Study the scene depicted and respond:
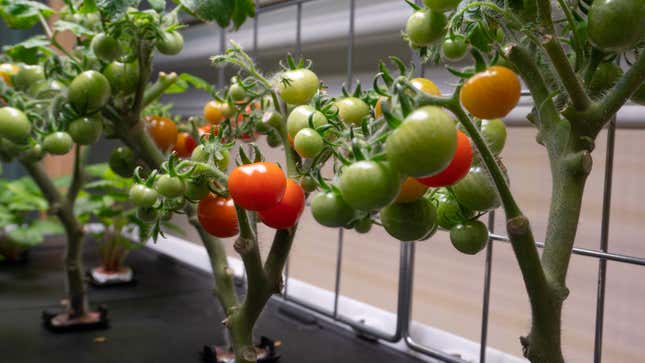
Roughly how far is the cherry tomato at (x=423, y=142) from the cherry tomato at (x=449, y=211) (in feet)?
0.39

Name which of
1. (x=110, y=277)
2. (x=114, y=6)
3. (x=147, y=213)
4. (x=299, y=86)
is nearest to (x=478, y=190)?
(x=299, y=86)

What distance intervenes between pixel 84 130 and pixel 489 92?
46 centimetres

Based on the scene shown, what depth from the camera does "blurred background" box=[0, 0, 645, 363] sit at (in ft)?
2.06

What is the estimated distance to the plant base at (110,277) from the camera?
1106 millimetres

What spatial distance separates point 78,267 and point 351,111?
664mm

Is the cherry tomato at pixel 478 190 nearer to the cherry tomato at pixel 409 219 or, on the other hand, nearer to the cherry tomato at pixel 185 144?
the cherry tomato at pixel 409 219

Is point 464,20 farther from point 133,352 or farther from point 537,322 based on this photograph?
point 133,352

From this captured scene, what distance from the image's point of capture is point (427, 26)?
296 mm

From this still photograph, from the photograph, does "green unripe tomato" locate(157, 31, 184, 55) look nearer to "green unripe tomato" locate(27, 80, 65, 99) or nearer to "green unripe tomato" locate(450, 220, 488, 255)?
"green unripe tomato" locate(27, 80, 65, 99)

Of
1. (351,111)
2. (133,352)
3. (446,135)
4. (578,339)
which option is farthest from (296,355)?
(446,135)

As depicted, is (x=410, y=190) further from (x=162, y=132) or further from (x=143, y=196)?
(x=162, y=132)

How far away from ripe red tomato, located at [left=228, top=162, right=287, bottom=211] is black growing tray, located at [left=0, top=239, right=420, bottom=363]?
0.45 m

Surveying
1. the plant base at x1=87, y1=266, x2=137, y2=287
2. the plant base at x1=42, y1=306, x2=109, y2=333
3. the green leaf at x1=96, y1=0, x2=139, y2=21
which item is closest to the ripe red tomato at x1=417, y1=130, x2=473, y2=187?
the green leaf at x1=96, y1=0, x2=139, y2=21

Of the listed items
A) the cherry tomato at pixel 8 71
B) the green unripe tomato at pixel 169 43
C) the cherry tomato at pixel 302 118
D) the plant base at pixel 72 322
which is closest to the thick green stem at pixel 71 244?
A: the plant base at pixel 72 322
